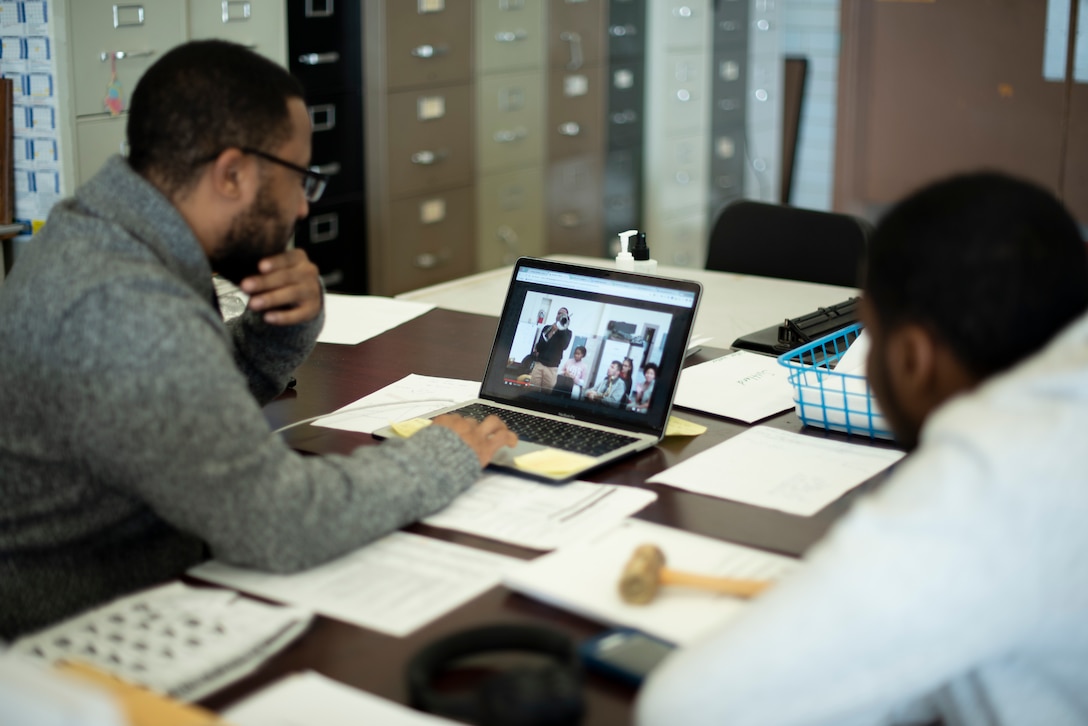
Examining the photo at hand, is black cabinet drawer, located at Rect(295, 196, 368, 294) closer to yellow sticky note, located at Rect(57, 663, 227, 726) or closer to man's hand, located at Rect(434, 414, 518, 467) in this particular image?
man's hand, located at Rect(434, 414, 518, 467)

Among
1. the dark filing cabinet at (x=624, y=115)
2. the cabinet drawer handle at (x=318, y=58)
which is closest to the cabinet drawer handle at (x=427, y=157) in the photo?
Result: the cabinet drawer handle at (x=318, y=58)

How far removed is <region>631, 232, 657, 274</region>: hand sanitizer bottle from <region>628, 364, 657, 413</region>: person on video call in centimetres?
35

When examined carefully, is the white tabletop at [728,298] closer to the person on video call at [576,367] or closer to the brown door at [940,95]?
the person on video call at [576,367]

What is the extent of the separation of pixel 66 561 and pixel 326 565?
0.27m

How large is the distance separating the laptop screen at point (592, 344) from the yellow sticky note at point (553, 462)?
0.12 meters

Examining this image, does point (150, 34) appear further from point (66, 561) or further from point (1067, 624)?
point (1067, 624)

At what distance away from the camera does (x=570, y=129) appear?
15.3 ft

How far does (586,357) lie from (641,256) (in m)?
0.34

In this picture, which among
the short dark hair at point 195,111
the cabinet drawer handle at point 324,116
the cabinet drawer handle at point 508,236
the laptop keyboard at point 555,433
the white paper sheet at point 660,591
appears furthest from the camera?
the cabinet drawer handle at point 508,236

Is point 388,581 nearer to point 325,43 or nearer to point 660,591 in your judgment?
point 660,591

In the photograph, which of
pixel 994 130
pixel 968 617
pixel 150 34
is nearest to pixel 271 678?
pixel 968 617

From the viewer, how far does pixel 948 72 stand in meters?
4.00

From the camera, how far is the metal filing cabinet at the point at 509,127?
4199 mm

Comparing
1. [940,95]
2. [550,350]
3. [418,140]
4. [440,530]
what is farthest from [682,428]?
[940,95]
